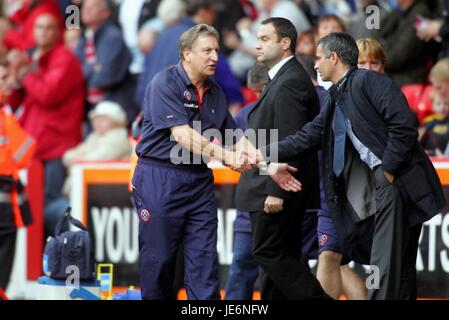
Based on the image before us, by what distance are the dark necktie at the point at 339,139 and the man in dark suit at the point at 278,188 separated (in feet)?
1.85

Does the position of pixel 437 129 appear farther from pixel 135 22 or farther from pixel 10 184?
pixel 135 22

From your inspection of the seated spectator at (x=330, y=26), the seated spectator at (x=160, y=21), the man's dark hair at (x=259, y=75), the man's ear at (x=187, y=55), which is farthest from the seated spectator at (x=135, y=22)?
the man's ear at (x=187, y=55)

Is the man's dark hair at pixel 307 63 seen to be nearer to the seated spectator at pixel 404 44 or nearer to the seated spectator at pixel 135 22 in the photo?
the seated spectator at pixel 404 44

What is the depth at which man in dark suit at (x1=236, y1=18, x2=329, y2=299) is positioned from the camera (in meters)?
10.0

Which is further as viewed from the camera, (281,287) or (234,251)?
(234,251)

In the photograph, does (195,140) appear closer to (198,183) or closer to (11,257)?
(198,183)

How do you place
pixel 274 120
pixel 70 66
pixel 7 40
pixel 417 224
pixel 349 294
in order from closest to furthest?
pixel 417 224
pixel 274 120
pixel 349 294
pixel 70 66
pixel 7 40

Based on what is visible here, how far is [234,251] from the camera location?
37.0 feet

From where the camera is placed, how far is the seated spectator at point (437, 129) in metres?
12.0

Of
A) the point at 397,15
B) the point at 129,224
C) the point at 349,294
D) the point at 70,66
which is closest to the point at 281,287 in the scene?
the point at 349,294

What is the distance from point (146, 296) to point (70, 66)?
221 inches

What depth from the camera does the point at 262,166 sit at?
1000cm

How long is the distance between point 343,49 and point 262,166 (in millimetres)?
1157

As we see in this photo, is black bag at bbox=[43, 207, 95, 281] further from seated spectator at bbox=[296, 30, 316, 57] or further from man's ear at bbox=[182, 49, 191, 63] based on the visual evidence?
seated spectator at bbox=[296, 30, 316, 57]
